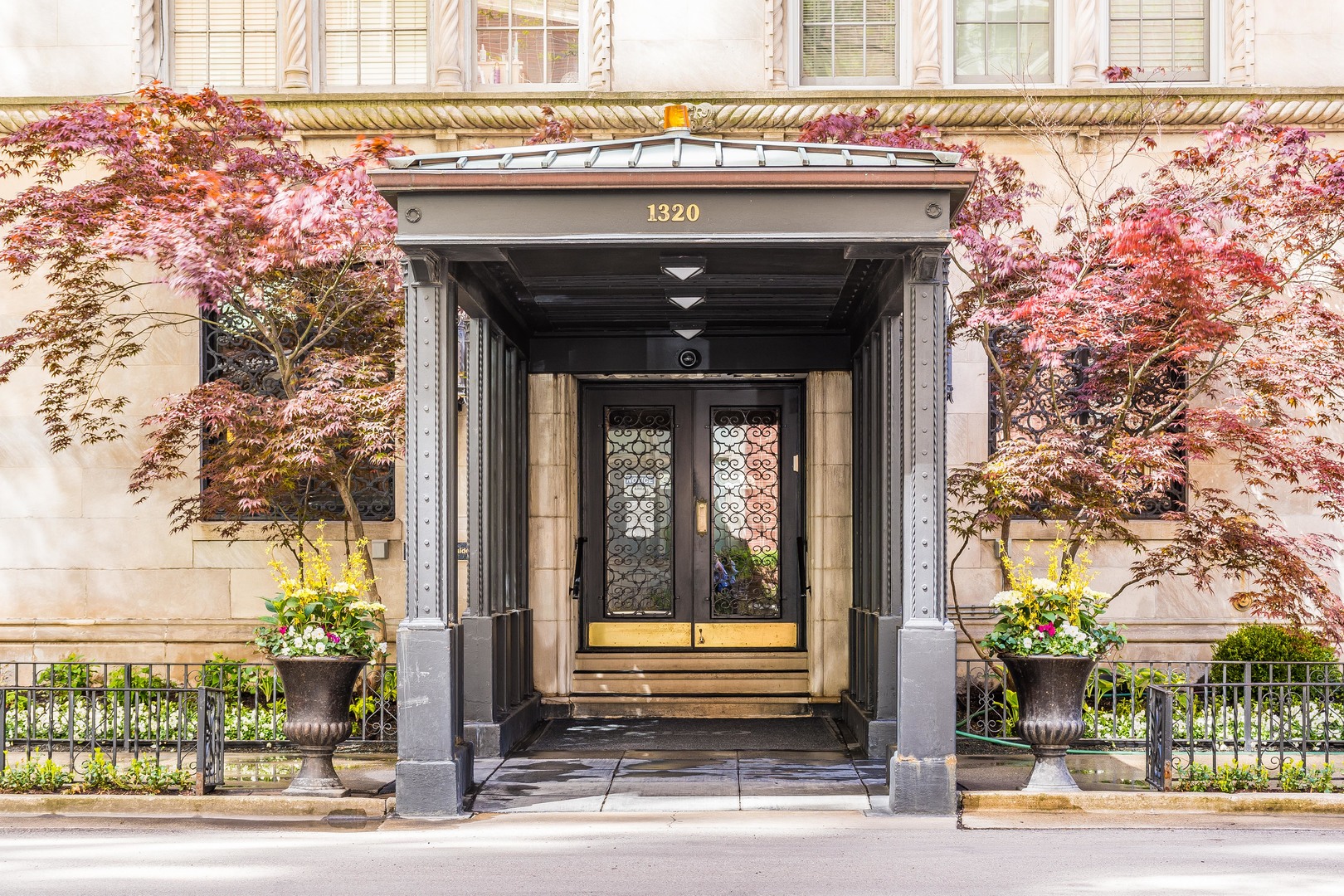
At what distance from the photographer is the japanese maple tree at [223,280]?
10430mm

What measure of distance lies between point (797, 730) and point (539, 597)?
305 cm

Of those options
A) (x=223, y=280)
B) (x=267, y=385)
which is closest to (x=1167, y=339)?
(x=223, y=280)

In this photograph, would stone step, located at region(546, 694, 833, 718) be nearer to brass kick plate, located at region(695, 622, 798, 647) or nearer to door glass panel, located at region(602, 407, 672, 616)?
brass kick plate, located at region(695, 622, 798, 647)

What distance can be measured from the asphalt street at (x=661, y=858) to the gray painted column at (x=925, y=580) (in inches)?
14.6

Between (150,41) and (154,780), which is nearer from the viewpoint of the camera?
(154,780)

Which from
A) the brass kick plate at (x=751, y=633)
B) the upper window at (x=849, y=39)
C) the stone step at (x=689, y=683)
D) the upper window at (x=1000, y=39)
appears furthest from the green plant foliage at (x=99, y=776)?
the upper window at (x=1000, y=39)

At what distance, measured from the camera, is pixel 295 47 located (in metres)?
13.4

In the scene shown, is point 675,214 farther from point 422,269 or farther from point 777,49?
point 777,49

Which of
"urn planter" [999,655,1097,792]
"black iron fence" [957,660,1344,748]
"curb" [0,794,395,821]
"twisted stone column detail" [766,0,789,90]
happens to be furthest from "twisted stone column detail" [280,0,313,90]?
"urn planter" [999,655,1097,792]

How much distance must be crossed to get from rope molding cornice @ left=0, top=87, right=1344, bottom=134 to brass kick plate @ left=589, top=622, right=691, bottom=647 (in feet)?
17.2

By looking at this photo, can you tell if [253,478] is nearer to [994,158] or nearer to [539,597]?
[539,597]

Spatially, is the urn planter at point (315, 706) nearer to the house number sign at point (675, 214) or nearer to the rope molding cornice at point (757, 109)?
the house number sign at point (675, 214)

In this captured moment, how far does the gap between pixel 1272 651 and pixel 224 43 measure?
12.4 metres

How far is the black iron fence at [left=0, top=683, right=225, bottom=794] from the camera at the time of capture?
347 inches
